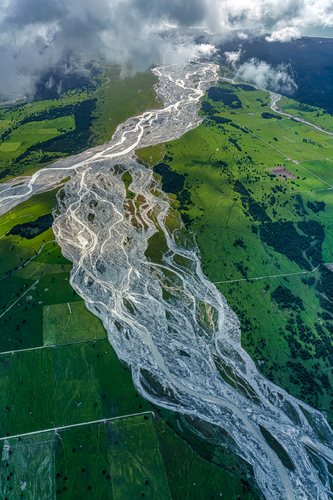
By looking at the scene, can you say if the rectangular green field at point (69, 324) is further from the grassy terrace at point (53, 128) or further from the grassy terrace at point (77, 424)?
the grassy terrace at point (53, 128)

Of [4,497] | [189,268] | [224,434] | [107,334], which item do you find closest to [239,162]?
[189,268]

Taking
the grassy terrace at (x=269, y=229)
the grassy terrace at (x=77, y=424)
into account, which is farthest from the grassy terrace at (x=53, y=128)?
the grassy terrace at (x=77, y=424)

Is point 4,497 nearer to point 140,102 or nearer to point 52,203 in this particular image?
point 52,203

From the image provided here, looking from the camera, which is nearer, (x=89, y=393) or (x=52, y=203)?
(x=89, y=393)

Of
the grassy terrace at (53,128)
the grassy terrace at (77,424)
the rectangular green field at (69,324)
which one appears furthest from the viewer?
the grassy terrace at (53,128)

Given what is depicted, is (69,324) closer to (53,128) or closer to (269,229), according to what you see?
(269,229)

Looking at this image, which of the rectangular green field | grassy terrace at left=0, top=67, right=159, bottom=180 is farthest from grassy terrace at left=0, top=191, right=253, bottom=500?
grassy terrace at left=0, top=67, right=159, bottom=180
